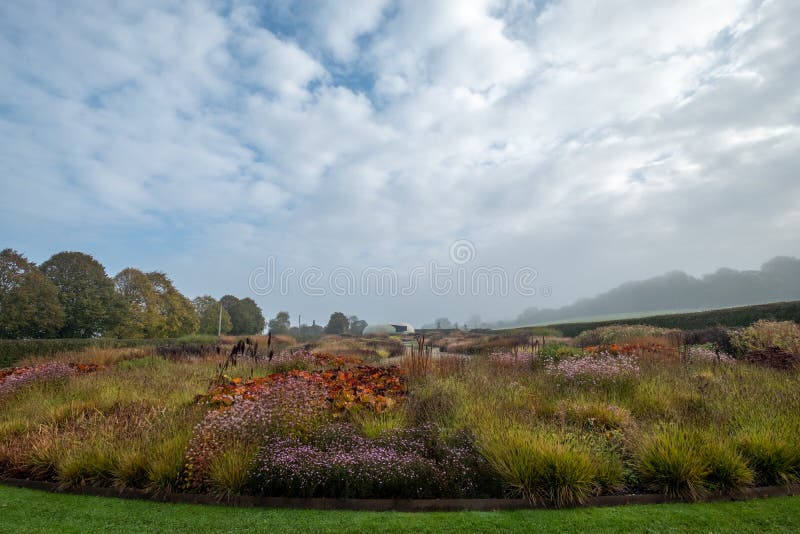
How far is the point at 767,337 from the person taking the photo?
11484 mm

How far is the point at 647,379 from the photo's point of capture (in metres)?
6.90

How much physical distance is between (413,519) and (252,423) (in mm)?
2262

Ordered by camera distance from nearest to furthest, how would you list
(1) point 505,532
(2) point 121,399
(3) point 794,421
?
1. (1) point 505,532
2. (3) point 794,421
3. (2) point 121,399

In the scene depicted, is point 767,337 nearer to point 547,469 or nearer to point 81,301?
point 547,469

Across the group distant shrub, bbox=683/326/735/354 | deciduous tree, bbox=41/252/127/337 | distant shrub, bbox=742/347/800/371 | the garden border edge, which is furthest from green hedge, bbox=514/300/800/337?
deciduous tree, bbox=41/252/127/337

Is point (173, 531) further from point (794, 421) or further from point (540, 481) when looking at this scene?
point (794, 421)

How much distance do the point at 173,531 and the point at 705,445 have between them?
467 cm

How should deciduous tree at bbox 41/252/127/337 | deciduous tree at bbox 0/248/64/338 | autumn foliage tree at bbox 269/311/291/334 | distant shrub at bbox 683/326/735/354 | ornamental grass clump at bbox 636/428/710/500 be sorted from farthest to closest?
autumn foliage tree at bbox 269/311/291/334
deciduous tree at bbox 41/252/127/337
deciduous tree at bbox 0/248/64/338
distant shrub at bbox 683/326/735/354
ornamental grass clump at bbox 636/428/710/500

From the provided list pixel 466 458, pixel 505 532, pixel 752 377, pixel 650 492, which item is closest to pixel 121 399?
pixel 466 458

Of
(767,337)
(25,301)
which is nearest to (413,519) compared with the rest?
(767,337)

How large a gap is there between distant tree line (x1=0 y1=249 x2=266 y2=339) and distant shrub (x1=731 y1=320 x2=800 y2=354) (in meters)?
31.8

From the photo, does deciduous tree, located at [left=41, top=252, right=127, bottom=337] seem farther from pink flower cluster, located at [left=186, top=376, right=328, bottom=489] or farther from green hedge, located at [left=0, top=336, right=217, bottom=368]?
pink flower cluster, located at [left=186, top=376, right=328, bottom=489]

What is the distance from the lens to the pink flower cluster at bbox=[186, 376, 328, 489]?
411cm

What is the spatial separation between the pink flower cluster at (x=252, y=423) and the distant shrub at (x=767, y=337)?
11457mm
